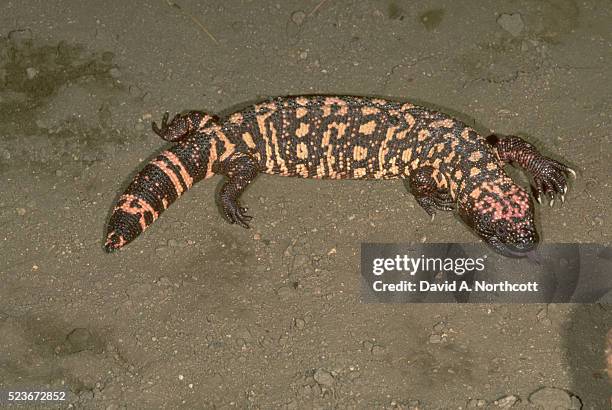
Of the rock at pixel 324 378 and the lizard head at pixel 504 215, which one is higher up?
the lizard head at pixel 504 215

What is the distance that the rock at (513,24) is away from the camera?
589 centimetres

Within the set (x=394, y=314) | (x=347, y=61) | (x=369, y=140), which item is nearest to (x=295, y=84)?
(x=347, y=61)

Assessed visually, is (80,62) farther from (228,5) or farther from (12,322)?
(12,322)

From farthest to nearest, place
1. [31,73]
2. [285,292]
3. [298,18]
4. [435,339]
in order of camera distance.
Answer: [298,18]
[31,73]
[285,292]
[435,339]

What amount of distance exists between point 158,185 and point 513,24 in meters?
2.91

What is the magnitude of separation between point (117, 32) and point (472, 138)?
9.30 ft

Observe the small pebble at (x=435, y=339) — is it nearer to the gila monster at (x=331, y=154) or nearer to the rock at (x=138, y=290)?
the gila monster at (x=331, y=154)

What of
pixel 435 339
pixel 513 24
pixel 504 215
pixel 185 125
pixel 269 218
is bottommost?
pixel 435 339

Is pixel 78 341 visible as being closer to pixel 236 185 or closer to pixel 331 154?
pixel 236 185

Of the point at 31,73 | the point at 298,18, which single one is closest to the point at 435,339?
the point at 298,18

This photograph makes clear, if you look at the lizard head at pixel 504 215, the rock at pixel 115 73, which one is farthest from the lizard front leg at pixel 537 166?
the rock at pixel 115 73

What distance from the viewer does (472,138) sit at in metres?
5.12

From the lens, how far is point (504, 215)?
4.84 metres

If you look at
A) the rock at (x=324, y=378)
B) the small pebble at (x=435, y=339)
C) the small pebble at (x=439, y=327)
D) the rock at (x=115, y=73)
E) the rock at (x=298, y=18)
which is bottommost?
the rock at (x=324, y=378)
